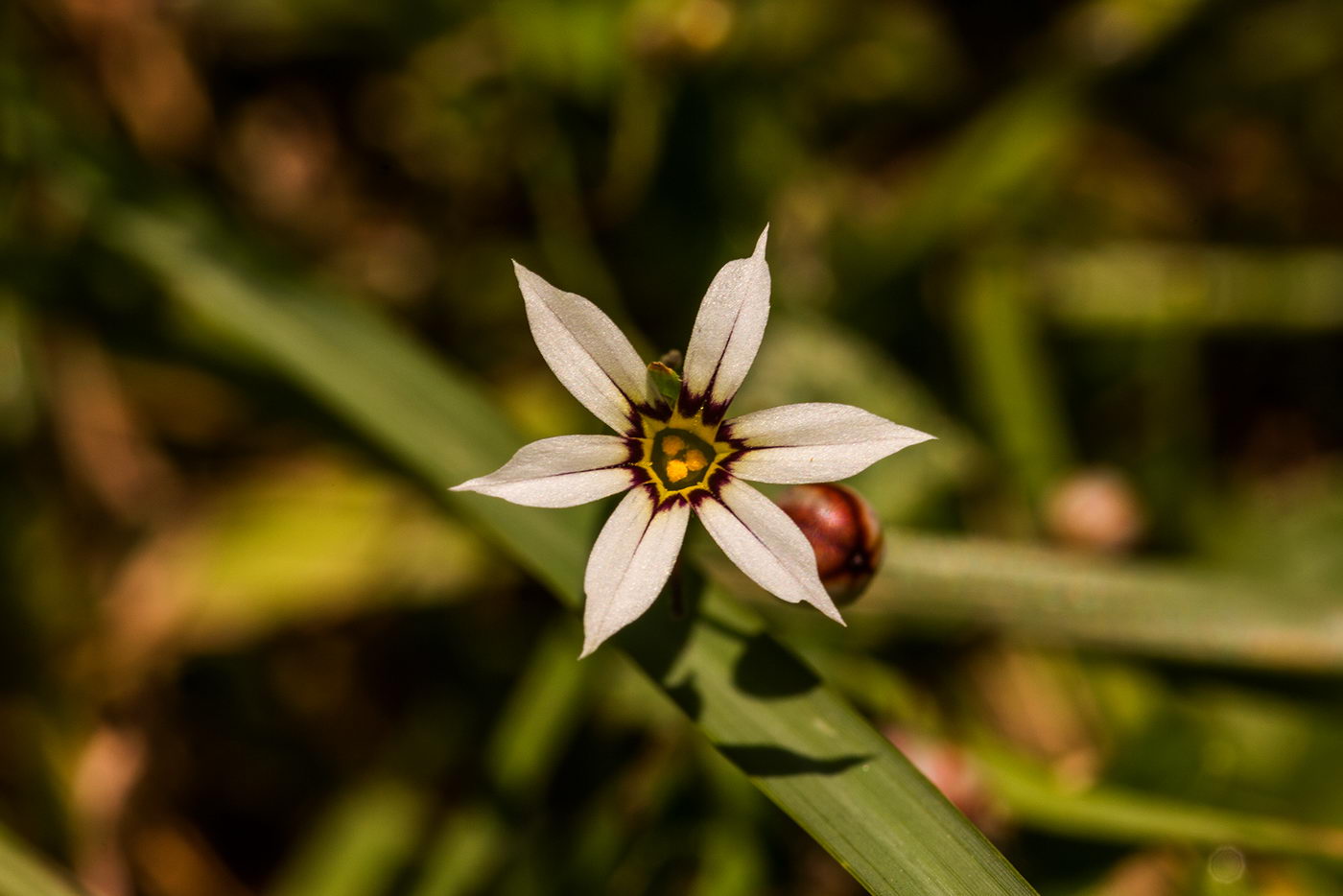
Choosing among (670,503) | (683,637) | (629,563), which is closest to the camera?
(629,563)

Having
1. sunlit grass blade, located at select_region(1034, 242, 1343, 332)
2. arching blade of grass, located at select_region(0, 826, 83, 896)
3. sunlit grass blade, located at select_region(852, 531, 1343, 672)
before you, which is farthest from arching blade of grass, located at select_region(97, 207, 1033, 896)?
sunlit grass blade, located at select_region(1034, 242, 1343, 332)

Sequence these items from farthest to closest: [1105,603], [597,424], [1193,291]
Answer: [1193,291]
[597,424]
[1105,603]

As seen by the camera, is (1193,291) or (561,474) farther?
(1193,291)

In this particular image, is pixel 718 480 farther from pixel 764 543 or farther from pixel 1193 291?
pixel 1193 291

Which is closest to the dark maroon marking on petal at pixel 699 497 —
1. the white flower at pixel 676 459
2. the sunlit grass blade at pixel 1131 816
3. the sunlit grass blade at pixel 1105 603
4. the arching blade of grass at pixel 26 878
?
the white flower at pixel 676 459

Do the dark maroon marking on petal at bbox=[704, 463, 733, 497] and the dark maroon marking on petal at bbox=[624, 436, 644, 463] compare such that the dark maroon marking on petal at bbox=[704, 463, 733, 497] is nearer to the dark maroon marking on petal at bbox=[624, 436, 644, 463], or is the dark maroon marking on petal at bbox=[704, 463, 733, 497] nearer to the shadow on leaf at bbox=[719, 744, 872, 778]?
the dark maroon marking on petal at bbox=[624, 436, 644, 463]

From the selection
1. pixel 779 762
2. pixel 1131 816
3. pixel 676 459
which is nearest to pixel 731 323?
pixel 676 459
